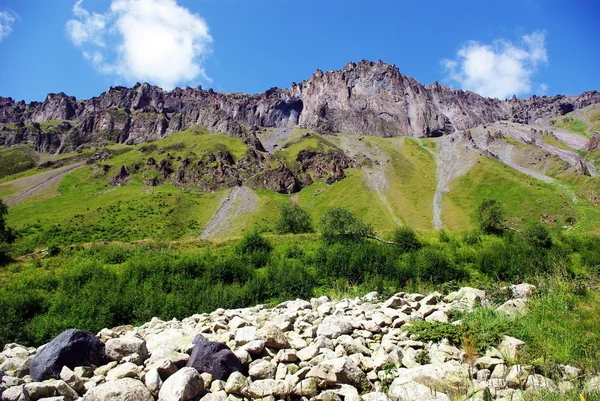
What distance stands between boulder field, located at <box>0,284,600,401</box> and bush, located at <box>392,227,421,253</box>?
24.7 metres

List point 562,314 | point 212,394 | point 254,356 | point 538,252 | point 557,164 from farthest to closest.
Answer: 1. point 557,164
2. point 538,252
3. point 562,314
4. point 254,356
5. point 212,394

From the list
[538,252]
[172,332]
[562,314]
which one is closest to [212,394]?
[172,332]

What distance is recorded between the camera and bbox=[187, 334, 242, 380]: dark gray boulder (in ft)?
31.7

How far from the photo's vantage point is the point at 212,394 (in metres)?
8.59

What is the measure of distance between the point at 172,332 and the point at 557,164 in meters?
235

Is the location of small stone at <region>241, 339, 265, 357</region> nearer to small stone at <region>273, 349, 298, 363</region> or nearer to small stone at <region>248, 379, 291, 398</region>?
small stone at <region>273, 349, 298, 363</region>

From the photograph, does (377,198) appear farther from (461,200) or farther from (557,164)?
(557,164)

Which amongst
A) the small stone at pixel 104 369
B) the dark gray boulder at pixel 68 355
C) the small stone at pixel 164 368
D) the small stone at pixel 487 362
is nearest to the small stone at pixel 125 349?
the dark gray boulder at pixel 68 355

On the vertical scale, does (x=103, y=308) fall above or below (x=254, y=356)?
below

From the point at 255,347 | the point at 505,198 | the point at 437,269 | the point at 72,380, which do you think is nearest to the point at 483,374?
the point at 255,347

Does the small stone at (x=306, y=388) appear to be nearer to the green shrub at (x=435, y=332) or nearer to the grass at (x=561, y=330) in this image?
the green shrub at (x=435, y=332)

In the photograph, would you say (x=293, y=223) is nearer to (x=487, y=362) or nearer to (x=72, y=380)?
(x=72, y=380)

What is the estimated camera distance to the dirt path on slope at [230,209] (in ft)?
440

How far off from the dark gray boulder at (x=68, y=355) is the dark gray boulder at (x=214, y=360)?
3.00 metres
